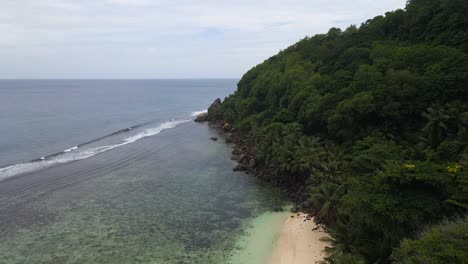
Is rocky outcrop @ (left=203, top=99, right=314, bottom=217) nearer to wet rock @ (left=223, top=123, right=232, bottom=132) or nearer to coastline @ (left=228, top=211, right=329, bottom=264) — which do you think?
wet rock @ (left=223, top=123, right=232, bottom=132)

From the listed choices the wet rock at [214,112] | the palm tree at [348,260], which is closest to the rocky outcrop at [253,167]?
the palm tree at [348,260]

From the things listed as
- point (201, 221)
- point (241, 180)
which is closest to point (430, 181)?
point (201, 221)

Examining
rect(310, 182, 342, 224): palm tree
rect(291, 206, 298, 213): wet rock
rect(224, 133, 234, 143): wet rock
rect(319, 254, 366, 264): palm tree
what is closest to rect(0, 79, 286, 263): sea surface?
rect(291, 206, 298, 213): wet rock

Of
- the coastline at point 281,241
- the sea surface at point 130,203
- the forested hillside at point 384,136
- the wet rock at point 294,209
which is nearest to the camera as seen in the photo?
the forested hillside at point 384,136

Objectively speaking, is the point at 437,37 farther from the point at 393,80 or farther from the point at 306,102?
the point at 306,102

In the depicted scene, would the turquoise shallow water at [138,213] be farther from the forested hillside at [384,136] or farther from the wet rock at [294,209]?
the forested hillside at [384,136]

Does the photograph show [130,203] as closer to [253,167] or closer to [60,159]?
[253,167]

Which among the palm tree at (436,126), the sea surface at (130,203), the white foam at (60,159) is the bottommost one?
the white foam at (60,159)
